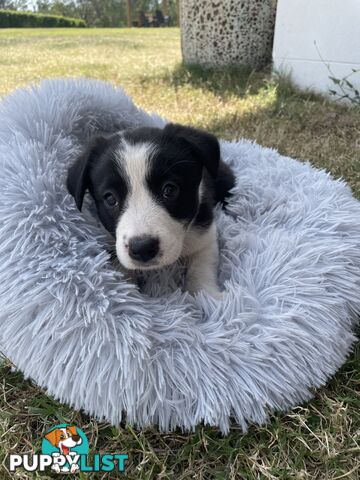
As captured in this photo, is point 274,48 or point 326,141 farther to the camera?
point 274,48

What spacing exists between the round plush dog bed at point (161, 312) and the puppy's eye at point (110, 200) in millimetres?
143

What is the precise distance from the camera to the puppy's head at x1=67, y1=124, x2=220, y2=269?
162cm

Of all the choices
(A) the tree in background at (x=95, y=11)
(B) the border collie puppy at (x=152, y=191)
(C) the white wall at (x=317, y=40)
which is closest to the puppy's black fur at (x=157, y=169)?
(B) the border collie puppy at (x=152, y=191)

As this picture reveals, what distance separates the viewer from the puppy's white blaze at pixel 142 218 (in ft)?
5.30

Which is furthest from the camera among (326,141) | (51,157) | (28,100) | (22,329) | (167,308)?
(326,141)

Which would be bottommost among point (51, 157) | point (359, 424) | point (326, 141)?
point (326, 141)

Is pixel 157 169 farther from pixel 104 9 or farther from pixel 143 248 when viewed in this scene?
pixel 104 9

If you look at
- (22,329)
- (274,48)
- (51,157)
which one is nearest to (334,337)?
(22,329)

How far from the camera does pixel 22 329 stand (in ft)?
5.05

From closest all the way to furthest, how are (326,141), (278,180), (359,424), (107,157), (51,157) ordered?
(359,424) < (107,157) < (51,157) < (278,180) < (326,141)

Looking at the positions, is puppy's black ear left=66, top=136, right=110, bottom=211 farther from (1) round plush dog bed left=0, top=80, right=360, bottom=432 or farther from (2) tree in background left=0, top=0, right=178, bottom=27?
(2) tree in background left=0, top=0, right=178, bottom=27

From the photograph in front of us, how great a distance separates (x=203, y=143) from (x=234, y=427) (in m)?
1.03

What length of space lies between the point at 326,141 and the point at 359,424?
2469mm

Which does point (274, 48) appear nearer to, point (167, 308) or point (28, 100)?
point (28, 100)
